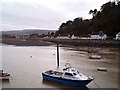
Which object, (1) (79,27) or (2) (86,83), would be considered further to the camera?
(1) (79,27)

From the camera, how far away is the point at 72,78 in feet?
83.9

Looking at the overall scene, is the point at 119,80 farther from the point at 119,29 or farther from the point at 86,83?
the point at 119,29

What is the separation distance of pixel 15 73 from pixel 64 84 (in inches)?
374

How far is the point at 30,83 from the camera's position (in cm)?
2709

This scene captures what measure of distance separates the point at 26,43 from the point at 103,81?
8307 cm

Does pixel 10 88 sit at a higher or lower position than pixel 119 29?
lower

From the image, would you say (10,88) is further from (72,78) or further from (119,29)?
(119,29)

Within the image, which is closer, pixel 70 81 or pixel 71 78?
pixel 70 81

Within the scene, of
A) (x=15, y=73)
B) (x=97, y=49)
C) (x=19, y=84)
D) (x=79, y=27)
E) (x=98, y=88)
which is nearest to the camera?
(x=98, y=88)

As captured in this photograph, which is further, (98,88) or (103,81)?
(103,81)

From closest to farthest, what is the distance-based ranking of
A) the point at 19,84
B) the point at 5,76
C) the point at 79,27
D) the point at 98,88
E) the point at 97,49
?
the point at 98,88 < the point at 19,84 < the point at 5,76 < the point at 97,49 < the point at 79,27

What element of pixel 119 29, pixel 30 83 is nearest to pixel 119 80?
pixel 30 83

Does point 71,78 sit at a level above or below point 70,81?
above

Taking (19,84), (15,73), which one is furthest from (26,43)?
(19,84)
